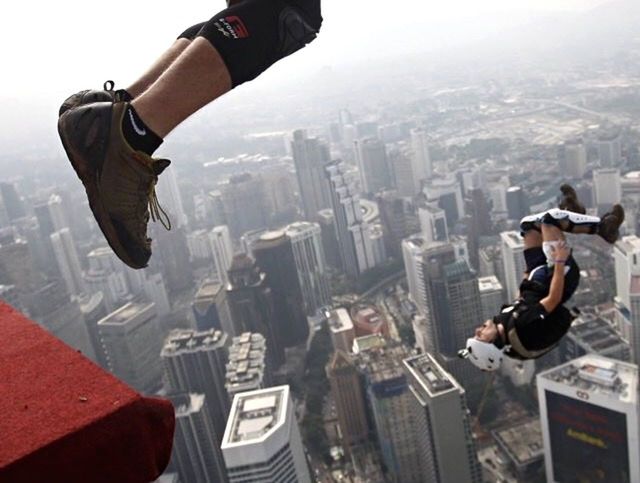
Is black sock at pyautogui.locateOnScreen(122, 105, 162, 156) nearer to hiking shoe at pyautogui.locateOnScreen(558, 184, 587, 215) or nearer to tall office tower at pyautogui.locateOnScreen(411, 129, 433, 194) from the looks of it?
hiking shoe at pyautogui.locateOnScreen(558, 184, 587, 215)

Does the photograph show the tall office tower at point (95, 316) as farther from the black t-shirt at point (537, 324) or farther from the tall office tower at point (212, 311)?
the black t-shirt at point (537, 324)

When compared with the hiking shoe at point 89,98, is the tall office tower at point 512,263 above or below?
below

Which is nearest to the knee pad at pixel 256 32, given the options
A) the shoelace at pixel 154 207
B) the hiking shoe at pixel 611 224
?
the shoelace at pixel 154 207

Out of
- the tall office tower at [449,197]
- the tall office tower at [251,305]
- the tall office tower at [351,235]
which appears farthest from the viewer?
the tall office tower at [449,197]

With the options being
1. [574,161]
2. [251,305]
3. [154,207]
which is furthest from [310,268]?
[154,207]

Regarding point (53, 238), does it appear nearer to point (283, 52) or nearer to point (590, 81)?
point (283, 52)
